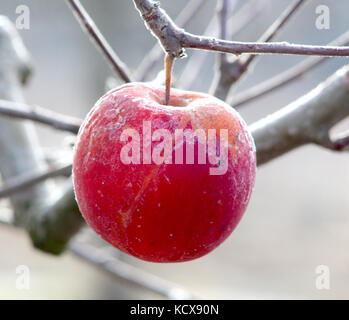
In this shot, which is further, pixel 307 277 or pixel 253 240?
pixel 253 240

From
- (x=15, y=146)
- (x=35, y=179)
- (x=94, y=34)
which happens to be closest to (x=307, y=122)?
(x=94, y=34)

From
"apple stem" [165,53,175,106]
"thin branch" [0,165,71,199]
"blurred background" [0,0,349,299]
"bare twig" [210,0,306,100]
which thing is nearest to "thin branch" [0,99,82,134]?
"thin branch" [0,165,71,199]

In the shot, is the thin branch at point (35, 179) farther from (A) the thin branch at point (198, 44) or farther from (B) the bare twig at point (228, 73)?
(A) the thin branch at point (198, 44)

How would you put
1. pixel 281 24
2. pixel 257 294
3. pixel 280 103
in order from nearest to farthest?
pixel 281 24
pixel 257 294
pixel 280 103

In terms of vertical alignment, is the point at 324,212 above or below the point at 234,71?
below

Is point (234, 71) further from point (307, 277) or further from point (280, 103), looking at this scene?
point (280, 103)

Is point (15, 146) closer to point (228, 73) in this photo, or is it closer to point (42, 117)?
point (42, 117)
